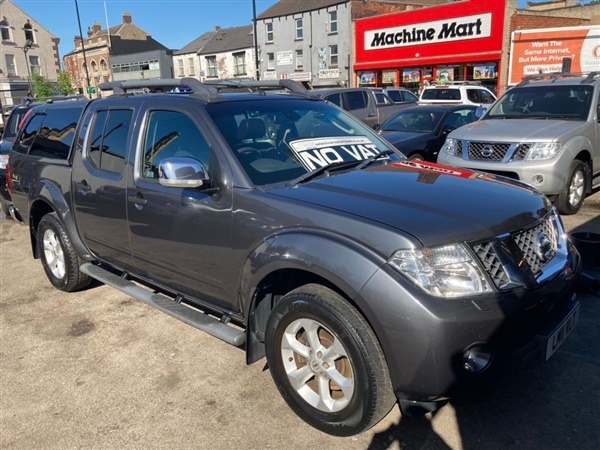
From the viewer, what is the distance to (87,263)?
4.70 metres

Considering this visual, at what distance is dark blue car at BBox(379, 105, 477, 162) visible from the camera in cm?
909

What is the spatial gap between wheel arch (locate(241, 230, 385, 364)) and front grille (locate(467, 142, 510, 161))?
15.5ft

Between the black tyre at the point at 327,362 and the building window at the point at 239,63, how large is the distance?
44.4m

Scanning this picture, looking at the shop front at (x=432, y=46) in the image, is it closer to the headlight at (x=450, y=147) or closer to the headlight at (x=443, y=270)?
the headlight at (x=450, y=147)

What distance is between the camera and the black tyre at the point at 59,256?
4.79 meters

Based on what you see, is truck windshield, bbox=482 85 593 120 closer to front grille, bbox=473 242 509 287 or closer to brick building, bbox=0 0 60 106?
front grille, bbox=473 242 509 287

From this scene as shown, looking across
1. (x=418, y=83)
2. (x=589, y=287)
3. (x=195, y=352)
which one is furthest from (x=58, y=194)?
(x=418, y=83)

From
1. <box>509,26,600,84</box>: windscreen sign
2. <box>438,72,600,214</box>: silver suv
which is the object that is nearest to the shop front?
<box>509,26,600,84</box>: windscreen sign

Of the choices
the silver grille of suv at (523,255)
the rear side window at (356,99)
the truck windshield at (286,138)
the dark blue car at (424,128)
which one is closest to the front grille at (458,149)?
the dark blue car at (424,128)

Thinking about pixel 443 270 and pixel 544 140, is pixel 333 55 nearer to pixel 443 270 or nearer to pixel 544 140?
pixel 544 140

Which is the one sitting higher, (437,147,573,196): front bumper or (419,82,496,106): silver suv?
(419,82,496,106): silver suv

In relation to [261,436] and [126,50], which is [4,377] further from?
[126,50]

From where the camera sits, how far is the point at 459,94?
57.9 feet

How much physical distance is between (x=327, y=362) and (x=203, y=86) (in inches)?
87.3
